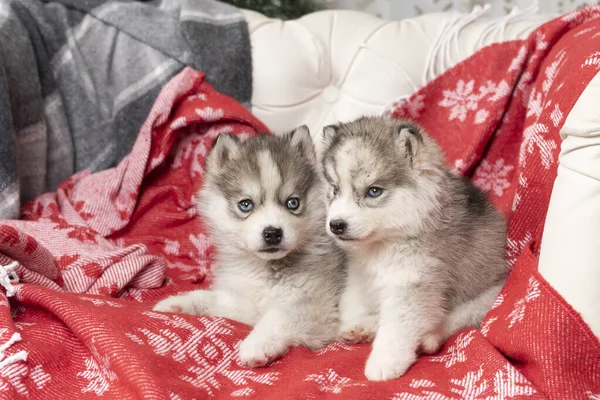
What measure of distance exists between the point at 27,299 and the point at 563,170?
59.4 inches

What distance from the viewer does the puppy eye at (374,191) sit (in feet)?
5.63

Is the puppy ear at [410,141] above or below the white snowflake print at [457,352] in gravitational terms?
above

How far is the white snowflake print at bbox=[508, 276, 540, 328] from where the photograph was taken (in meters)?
1.53

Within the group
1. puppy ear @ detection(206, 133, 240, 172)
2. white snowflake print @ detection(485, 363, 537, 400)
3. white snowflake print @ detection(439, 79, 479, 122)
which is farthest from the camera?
white snowflake print @ detection(439, 79, 479, 122)

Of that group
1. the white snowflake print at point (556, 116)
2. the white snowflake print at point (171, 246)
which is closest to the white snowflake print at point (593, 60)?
the white snowflake print at point (556, 116)

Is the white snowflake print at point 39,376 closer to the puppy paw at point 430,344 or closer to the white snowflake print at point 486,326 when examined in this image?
the puppy paw at point 430,344

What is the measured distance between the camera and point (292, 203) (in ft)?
6.48

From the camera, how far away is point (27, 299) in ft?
5.73

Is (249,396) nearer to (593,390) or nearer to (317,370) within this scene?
(317,370)

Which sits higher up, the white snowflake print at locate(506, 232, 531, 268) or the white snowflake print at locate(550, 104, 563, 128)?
the white snowflake print at locate(550, 104, 563, 128)

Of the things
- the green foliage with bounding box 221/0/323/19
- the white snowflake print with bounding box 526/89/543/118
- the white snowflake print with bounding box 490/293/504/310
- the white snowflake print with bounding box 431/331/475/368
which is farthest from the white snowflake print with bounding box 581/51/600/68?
the green foliage with bounding box 221/0/323/19

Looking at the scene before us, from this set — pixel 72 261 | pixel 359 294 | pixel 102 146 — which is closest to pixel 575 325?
pixel 359 294

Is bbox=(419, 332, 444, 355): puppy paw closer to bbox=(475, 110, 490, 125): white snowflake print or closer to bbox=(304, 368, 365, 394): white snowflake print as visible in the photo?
bbox=(304, 368, 365, 394): white snowflake print

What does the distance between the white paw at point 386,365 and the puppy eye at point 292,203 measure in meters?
0.58
